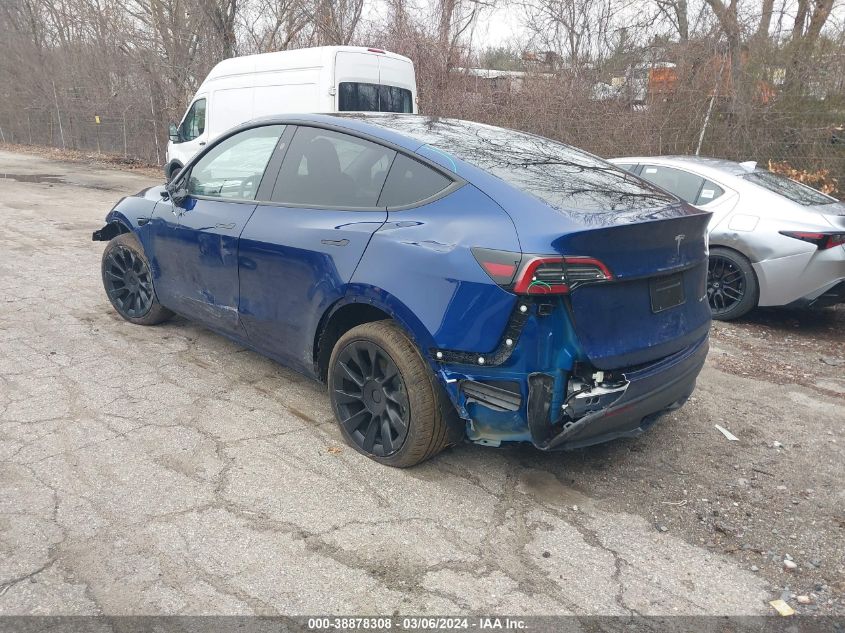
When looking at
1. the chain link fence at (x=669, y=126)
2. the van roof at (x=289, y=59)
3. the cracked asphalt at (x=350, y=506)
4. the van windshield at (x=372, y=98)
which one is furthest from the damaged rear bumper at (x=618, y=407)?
the van roof at (x=289, y=59)

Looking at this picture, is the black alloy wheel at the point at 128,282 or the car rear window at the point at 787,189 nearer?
the black alloy wheel at the point at 128,282

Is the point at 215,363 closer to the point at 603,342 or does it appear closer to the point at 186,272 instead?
the point at 186,272

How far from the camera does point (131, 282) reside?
5207 millimetres

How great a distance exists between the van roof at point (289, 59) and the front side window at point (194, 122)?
653 mm

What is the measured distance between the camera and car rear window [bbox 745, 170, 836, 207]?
238 inches

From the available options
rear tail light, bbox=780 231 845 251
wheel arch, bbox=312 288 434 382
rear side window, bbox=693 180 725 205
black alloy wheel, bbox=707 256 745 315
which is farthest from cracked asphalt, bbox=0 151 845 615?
rear side window, bbox=693 180 725 205

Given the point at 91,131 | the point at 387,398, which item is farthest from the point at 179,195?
the point at 91,131

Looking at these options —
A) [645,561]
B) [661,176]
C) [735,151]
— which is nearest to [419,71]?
[735,151]

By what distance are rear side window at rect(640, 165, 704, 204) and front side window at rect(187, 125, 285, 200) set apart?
400 cm

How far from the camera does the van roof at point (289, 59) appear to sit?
9805mm

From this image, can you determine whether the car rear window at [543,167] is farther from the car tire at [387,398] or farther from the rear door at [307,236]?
the car tire at [387,398]

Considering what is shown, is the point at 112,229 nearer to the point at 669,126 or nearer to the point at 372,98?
the point at 372,98

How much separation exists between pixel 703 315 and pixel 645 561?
1349mm

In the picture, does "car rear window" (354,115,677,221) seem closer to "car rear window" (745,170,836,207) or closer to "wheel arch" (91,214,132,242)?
"wheel arch" (91,214,132,242)
